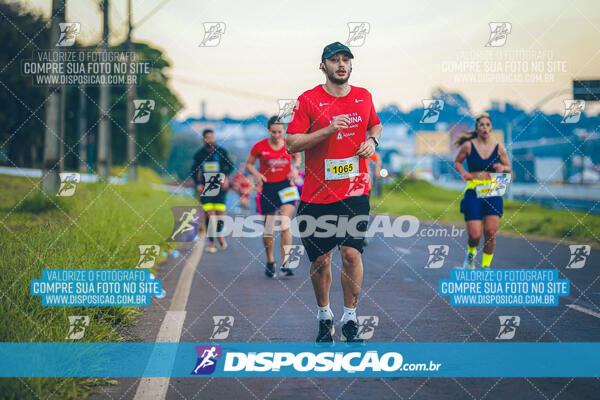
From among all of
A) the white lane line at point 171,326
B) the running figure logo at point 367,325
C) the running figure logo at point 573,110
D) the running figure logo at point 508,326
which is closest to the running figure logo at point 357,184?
the running figure logo at point 367,325

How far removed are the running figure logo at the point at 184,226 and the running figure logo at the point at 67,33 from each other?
165 inches

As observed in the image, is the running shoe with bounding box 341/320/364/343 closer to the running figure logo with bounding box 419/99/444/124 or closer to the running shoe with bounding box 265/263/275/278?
the running shoe with bounding box 265/263/275/278

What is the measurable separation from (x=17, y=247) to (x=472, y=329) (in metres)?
4.50

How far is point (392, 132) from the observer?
16238cm

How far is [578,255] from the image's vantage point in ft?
40.3

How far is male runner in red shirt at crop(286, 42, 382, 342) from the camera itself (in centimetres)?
562

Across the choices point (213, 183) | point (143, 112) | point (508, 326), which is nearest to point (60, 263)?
point (508, 326)

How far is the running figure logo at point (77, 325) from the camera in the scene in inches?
208

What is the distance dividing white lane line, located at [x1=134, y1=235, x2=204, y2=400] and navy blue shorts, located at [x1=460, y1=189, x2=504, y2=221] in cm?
371

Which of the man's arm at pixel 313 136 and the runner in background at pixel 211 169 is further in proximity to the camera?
the runner in background at pixel 211 169

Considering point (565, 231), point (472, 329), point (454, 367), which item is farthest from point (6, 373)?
point (565, 231)

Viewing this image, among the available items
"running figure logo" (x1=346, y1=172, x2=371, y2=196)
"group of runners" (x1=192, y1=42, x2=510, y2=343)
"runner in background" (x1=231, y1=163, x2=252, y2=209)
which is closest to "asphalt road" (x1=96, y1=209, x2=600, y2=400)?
"group of runners" (x1=192, y1=42, x2=510, y2=343)

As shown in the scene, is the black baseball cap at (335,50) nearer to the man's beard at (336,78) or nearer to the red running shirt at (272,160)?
the man's beard at (336,78)

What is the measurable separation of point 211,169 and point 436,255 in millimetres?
4352
